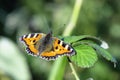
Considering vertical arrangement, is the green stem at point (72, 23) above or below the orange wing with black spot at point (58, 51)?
above

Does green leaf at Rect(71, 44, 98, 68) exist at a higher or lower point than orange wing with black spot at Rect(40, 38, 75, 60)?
lower

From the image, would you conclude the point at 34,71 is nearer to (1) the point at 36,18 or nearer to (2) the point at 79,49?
(1) the point at 36,18

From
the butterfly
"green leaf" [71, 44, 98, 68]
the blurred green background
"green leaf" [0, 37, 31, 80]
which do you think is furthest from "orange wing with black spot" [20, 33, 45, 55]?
the blurred green background

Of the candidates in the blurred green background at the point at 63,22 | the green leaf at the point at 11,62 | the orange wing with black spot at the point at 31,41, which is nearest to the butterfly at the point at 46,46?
the orange wing with black spot at the point at 31,41

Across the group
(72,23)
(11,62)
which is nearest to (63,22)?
(11,62)

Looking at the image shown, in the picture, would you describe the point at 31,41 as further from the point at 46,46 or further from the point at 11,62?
the point at 11,62

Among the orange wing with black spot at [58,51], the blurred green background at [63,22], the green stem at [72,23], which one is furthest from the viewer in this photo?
the blurred green background at [63,22]

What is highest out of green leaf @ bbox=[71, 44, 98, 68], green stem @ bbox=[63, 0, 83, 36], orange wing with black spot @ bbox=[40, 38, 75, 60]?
green stem @ bbox=[63, 0, 83, 36]

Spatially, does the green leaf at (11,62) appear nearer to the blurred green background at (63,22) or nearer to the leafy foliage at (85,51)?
the leafy foliage at (85,51)

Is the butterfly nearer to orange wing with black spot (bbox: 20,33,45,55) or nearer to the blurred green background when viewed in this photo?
orange wing with black spot (bbox: 20,33,45,55)
